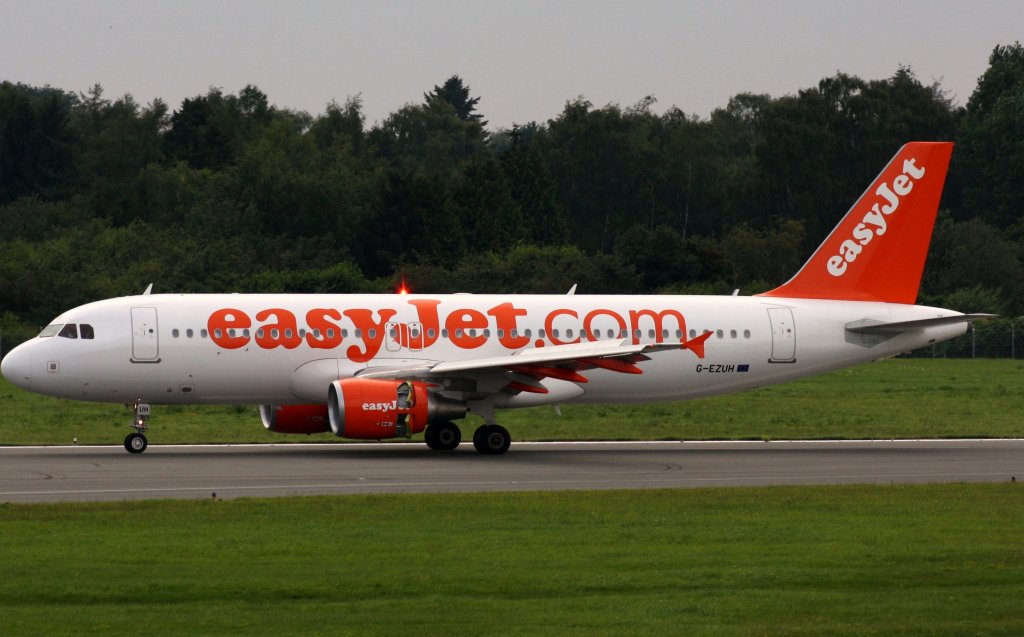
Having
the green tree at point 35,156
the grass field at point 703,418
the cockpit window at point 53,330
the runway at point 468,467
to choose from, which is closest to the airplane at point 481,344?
the cockpit window at point 53,330

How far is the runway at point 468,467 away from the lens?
2652cm

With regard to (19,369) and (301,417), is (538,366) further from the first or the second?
(19,369)

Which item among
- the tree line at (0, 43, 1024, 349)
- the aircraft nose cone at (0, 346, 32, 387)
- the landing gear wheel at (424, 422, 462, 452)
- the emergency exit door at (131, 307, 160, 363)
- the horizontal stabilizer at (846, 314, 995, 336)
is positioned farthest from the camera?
the tree line at (0, 43, 1024, 349)

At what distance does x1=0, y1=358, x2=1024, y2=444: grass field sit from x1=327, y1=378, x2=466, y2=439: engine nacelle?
6394 millimetres

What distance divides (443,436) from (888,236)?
1205 centimetres

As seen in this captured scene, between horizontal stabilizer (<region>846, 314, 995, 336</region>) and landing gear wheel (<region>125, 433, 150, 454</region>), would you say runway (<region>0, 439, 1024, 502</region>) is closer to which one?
landing gear wheel (<region>125, 433, 150, 454</region>)

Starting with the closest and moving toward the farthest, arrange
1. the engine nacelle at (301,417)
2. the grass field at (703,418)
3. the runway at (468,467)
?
the runway at (468,467)
the engine nacelle at (301,417)
the grass field at (703,418)

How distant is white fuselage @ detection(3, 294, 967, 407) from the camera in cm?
3447

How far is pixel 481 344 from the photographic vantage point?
36.5 metres

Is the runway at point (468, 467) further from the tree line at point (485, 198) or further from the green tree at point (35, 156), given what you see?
the green tree at point (35, 156)

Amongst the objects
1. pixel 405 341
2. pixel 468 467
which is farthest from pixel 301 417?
pixel 468 467

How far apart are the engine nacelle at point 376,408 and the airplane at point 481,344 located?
0.04 metres

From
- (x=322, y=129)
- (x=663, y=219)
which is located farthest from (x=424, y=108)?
(x=663, y=219)

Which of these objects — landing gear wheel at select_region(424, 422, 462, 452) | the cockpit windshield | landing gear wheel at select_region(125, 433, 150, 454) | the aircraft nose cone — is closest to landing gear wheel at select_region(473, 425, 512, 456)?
landing gear wheel at select_region(424, 422, 462, 452)
